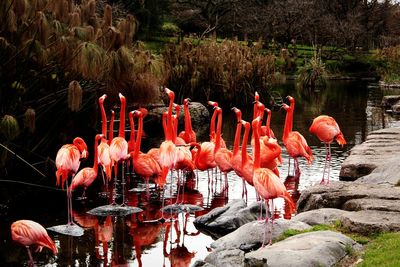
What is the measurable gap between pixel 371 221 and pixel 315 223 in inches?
36.6

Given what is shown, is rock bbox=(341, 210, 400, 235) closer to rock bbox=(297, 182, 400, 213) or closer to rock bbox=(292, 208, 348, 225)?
rock bbox=(292, 208, 348, 225)

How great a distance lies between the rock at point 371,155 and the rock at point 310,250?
15.0 ft

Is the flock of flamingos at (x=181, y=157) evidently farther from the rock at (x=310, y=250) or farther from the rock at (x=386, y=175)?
the rock at (x=310, y=250)

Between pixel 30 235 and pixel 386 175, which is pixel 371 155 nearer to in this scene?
pixel 386 175

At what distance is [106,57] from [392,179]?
17.3 feet

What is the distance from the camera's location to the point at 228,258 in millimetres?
6746

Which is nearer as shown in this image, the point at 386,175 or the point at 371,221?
the point at 371,221

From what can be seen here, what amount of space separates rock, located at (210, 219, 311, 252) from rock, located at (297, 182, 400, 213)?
97 cm

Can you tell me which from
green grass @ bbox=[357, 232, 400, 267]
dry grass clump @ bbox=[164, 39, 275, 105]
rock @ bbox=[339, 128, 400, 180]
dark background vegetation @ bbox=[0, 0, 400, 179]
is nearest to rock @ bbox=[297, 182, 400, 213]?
green grass @ bbox=[357, 232, 400, 267]

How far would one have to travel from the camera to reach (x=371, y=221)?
7199mm

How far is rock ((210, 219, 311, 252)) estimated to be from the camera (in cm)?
768

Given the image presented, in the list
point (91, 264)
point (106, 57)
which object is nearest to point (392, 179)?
point (91, 264)

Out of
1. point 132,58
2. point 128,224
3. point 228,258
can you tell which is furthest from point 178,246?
point 132,58

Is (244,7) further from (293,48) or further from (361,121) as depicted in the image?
(361,121)
